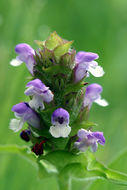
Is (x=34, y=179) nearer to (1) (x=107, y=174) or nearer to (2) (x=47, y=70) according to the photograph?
(1) (x=107, y=174)

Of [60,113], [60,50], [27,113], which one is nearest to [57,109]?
[60,113]

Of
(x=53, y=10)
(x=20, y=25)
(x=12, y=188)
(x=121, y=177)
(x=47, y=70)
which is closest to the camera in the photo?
(x=47, y=70)

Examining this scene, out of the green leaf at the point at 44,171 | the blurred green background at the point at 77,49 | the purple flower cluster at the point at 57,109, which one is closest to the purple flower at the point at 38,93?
the purple flower cluster at the point at 57,109

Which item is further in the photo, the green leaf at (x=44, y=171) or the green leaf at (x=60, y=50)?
the green leaf at (x=44, y=171)

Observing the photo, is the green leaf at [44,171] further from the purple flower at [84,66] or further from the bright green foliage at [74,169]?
the purple flower at [84,66]

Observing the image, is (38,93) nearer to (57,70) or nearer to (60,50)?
(57,70)

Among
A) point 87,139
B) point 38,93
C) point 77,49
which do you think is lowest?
point 87,139

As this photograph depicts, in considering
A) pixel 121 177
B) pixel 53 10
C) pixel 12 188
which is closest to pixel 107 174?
pixel 121 177
